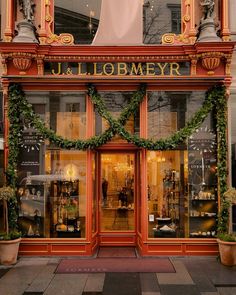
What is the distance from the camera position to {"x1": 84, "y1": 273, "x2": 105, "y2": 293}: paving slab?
776 centimetres

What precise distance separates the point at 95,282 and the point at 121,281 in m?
0.55

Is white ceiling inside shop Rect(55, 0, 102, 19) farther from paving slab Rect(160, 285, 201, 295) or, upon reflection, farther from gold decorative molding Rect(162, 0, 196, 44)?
paving slab Rect(160, 285, 201, 295)

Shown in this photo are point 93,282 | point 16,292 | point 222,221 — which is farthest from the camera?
point 222,221

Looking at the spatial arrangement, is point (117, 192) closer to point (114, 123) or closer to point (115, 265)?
point (114, 123)

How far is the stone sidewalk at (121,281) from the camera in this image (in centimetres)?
766

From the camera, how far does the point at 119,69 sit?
34.7 feet

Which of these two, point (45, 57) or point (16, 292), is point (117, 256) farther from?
point (45, 57)

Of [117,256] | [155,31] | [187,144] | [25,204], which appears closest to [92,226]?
[117,256]

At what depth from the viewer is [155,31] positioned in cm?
1090

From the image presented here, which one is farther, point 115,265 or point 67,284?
point 115,265

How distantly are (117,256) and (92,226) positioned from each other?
105 centimetres

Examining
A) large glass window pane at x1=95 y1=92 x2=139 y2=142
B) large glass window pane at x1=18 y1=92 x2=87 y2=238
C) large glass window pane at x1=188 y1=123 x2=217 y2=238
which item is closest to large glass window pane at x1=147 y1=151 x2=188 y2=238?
large glass window pane at x1=188 y1=123 x2=217 y2=238

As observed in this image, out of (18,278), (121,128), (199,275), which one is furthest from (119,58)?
(18,278)

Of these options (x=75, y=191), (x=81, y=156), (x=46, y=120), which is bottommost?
(x=75, y=191)
